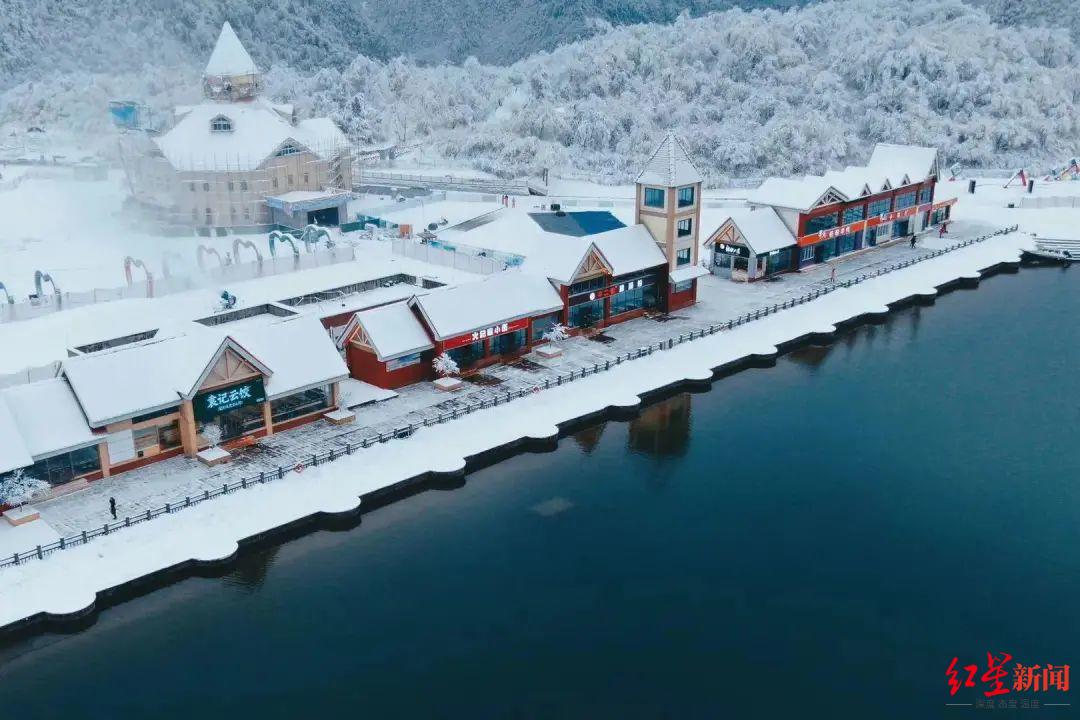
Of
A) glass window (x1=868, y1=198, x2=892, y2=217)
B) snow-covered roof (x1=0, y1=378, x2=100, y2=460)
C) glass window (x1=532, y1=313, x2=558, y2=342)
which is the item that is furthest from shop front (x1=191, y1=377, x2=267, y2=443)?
glass window (x1=868, y1=198, x2=892, y2=217)

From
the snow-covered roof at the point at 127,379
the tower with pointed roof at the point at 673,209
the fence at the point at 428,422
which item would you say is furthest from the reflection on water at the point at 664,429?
the snow-covered roof at the point at 127,379

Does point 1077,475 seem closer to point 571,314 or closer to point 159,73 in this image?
point 571,314

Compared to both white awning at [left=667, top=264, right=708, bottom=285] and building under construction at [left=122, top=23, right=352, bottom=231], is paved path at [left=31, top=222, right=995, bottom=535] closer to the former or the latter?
white awning at [left=667, top=264, right=708, bottom=285]

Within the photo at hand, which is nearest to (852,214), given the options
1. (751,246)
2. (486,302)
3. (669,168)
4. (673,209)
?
(751,246)

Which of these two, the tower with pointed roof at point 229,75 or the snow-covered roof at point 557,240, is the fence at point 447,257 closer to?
the snow-covered roof at point 557,240

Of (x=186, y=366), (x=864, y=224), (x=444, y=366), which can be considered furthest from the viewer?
(x=864, y=224)

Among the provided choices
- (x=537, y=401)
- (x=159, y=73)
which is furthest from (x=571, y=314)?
(x=159, y=73)

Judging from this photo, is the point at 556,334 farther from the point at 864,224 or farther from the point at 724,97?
the point at 724,97
